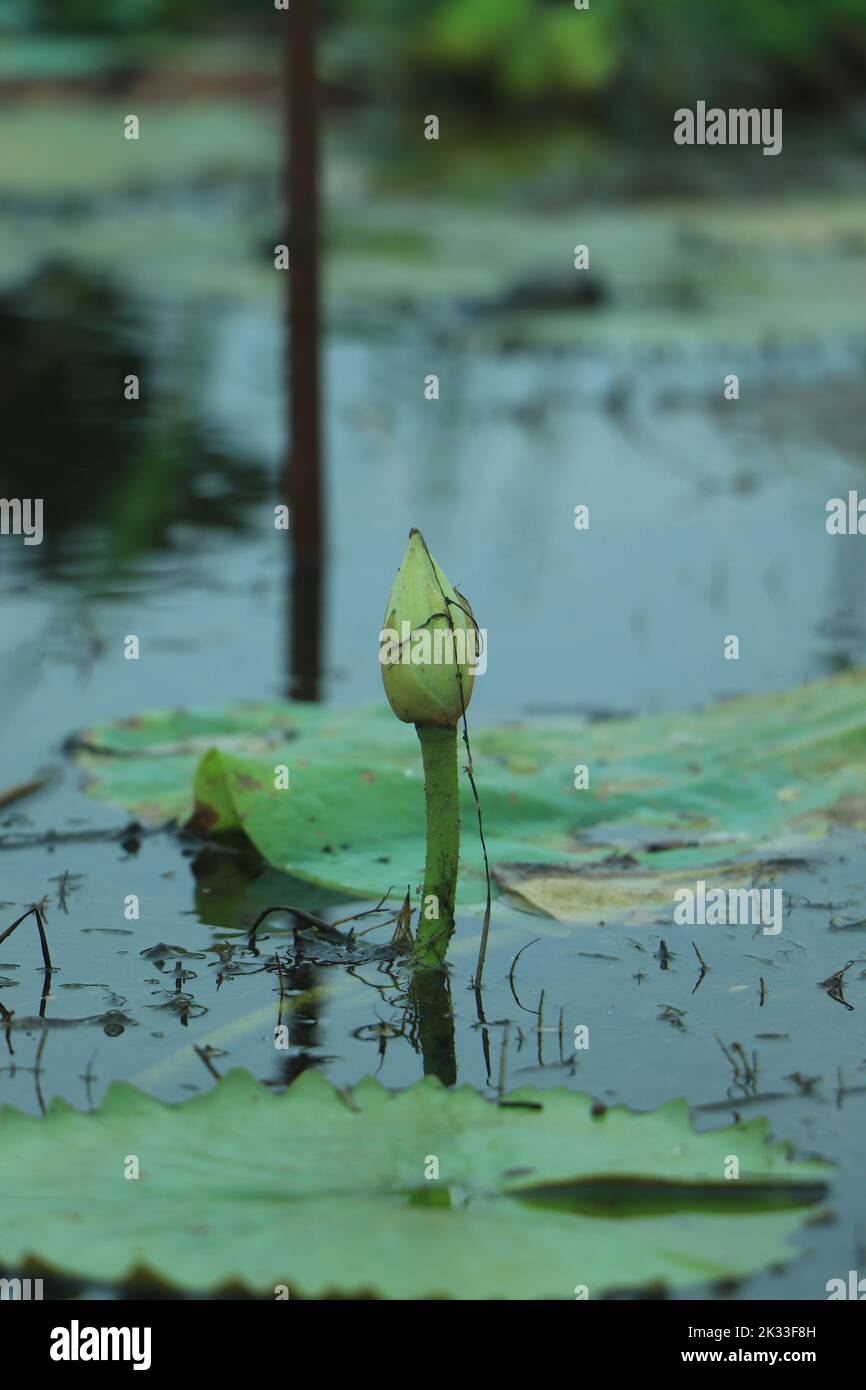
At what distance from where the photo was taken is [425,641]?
194cm

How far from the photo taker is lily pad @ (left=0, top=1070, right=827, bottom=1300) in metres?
1.60

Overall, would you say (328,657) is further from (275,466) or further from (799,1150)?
(799,1150)

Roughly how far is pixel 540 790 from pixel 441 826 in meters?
0.71

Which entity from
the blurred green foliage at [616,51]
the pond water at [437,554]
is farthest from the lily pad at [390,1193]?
the blurred green foliage at [616,51]

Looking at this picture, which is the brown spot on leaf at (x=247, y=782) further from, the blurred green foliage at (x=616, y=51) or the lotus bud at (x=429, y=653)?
the blurred green foliage at (x=616, y=51)

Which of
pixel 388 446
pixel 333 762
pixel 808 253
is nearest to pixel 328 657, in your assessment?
pixel 333 762

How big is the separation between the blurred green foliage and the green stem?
1226 centimetres

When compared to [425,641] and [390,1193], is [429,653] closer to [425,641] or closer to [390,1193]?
[425,641]

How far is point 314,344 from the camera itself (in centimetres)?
426

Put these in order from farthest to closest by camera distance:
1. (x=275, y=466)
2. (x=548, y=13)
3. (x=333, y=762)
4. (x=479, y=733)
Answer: (x=548, y=13) → (x=275, y=466) → (x=479, y=733) → (x=333, y=762)

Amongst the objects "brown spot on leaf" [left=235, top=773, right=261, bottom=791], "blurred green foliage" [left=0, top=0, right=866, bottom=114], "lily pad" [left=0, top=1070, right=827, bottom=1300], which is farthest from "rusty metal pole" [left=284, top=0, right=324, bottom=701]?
"blurred green foliage" [left=0, top=0, right=866, bottom=114]

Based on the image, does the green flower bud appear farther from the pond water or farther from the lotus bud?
the pond water

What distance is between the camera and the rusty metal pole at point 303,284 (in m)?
4.10
